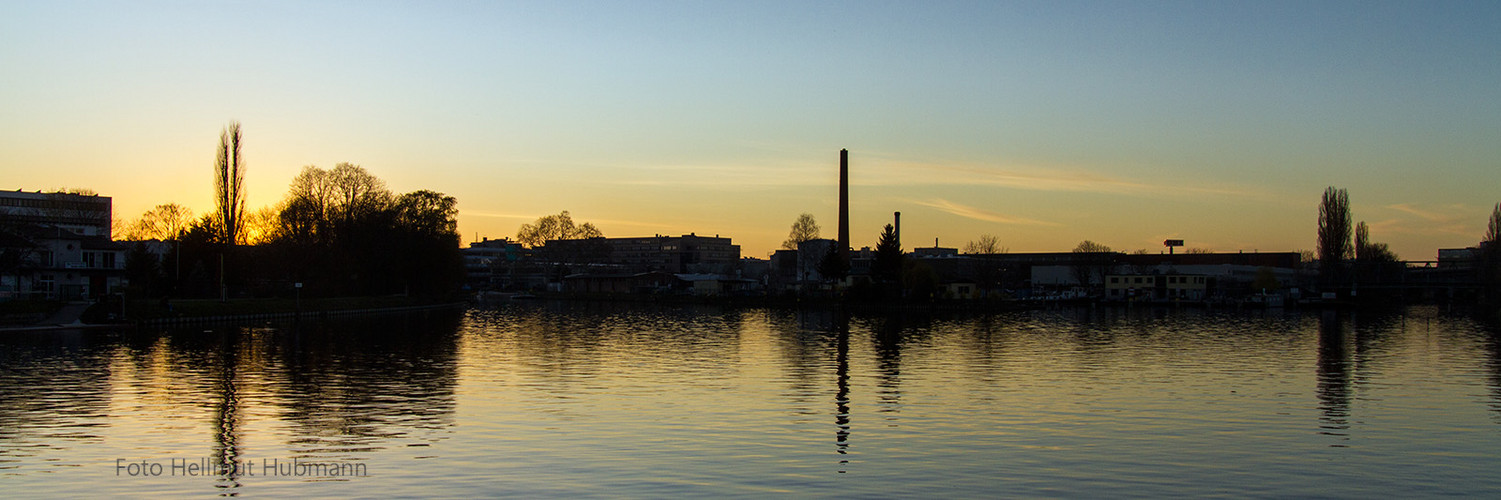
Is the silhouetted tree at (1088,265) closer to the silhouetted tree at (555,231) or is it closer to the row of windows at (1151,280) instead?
the row of windows at (1151,280)

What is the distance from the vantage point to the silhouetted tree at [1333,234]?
123625 mm

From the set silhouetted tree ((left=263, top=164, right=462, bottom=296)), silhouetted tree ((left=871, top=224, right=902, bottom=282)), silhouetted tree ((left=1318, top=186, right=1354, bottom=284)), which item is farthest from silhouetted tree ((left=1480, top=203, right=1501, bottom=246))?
silhouetted tree ((left=263, top=164, right=462, bottom=296))

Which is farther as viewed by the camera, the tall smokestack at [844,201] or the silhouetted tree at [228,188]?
the tall smokestack at [844,201]

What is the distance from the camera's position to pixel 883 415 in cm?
2347

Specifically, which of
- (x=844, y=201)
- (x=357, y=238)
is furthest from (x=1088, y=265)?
(x=357, y=238)

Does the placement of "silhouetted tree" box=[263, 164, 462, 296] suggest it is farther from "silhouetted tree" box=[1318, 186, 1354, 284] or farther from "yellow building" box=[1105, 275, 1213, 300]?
"silhouetted tree" box=[1318, 186, 1354, 284]

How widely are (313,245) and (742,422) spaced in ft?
233

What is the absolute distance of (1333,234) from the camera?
124m

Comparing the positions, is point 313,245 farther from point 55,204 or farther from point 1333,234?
point 1333,234

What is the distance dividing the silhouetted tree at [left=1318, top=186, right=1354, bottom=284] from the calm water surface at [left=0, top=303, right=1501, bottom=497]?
290 feet

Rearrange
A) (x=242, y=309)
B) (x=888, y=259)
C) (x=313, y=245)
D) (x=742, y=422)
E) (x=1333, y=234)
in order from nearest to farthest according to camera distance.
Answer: (x=742, y=422) < (x=242, y=309) < (x=313, y=245) < (x=888, y=259) < (x=1333, y=234)

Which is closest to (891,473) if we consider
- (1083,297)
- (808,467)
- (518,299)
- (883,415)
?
(808,467)

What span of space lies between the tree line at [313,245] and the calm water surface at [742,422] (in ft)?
117

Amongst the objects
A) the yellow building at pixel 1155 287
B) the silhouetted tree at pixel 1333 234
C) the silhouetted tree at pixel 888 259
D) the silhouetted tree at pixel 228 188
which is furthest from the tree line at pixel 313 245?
the silhouetted tree at pixel 1333 234
